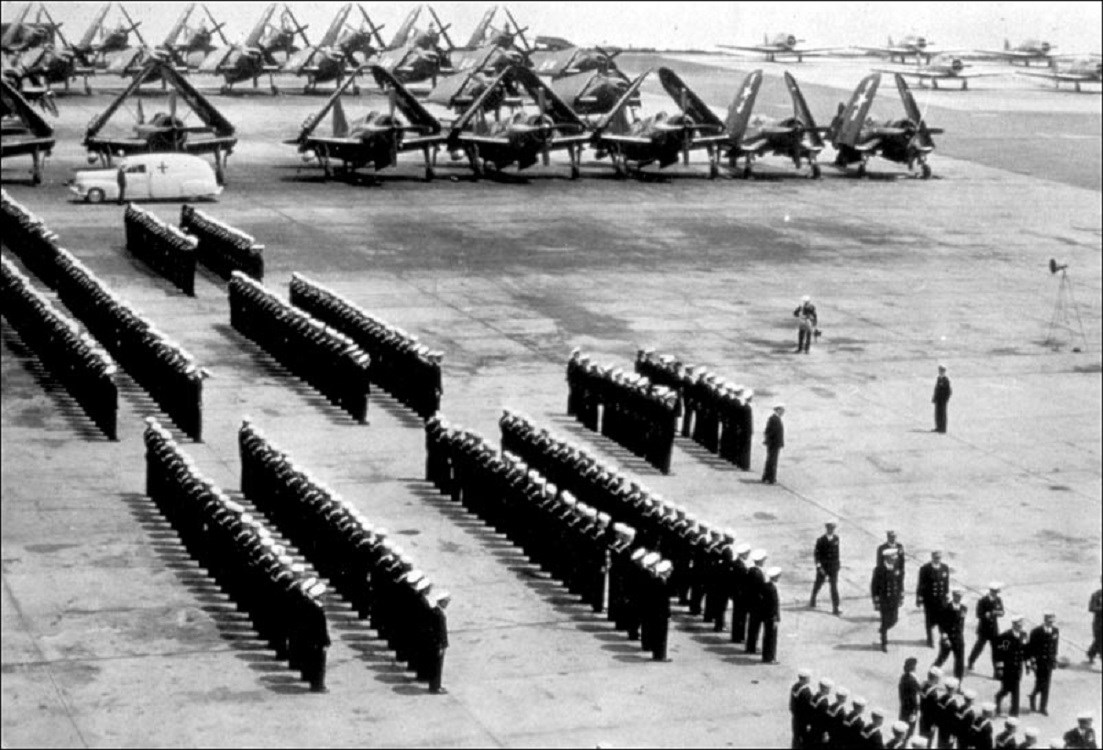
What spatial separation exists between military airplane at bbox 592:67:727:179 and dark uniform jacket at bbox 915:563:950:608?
3599 cm

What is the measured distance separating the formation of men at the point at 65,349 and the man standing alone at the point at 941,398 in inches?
430

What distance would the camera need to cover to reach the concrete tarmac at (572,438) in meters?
17.0

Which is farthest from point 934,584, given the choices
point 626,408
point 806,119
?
point 806,119

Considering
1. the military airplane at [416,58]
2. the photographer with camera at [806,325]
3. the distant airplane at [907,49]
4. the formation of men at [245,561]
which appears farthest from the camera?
the distant airplane at [907,49]

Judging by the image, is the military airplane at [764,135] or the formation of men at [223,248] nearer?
the formation of men at [223,248]

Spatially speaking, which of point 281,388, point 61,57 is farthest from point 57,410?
point 61,57

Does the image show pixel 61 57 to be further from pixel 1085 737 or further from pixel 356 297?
pixel 1085 737

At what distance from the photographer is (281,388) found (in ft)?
93.7

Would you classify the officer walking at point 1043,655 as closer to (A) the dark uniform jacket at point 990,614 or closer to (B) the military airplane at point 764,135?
(A) the dark uniform jacket at point 990,614

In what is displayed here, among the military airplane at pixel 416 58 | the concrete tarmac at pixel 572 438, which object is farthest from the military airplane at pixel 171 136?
the military airplane at pixel 416 58

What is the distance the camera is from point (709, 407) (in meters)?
25.9

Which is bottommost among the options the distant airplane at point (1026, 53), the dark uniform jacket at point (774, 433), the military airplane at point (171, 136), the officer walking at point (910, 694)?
the officer walking at point (910, 694)

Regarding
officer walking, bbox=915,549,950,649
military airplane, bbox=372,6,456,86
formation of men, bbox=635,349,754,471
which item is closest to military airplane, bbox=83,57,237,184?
military airplane, bbox=372,6,456,86

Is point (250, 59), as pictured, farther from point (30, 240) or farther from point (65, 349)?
point (65, 349)
